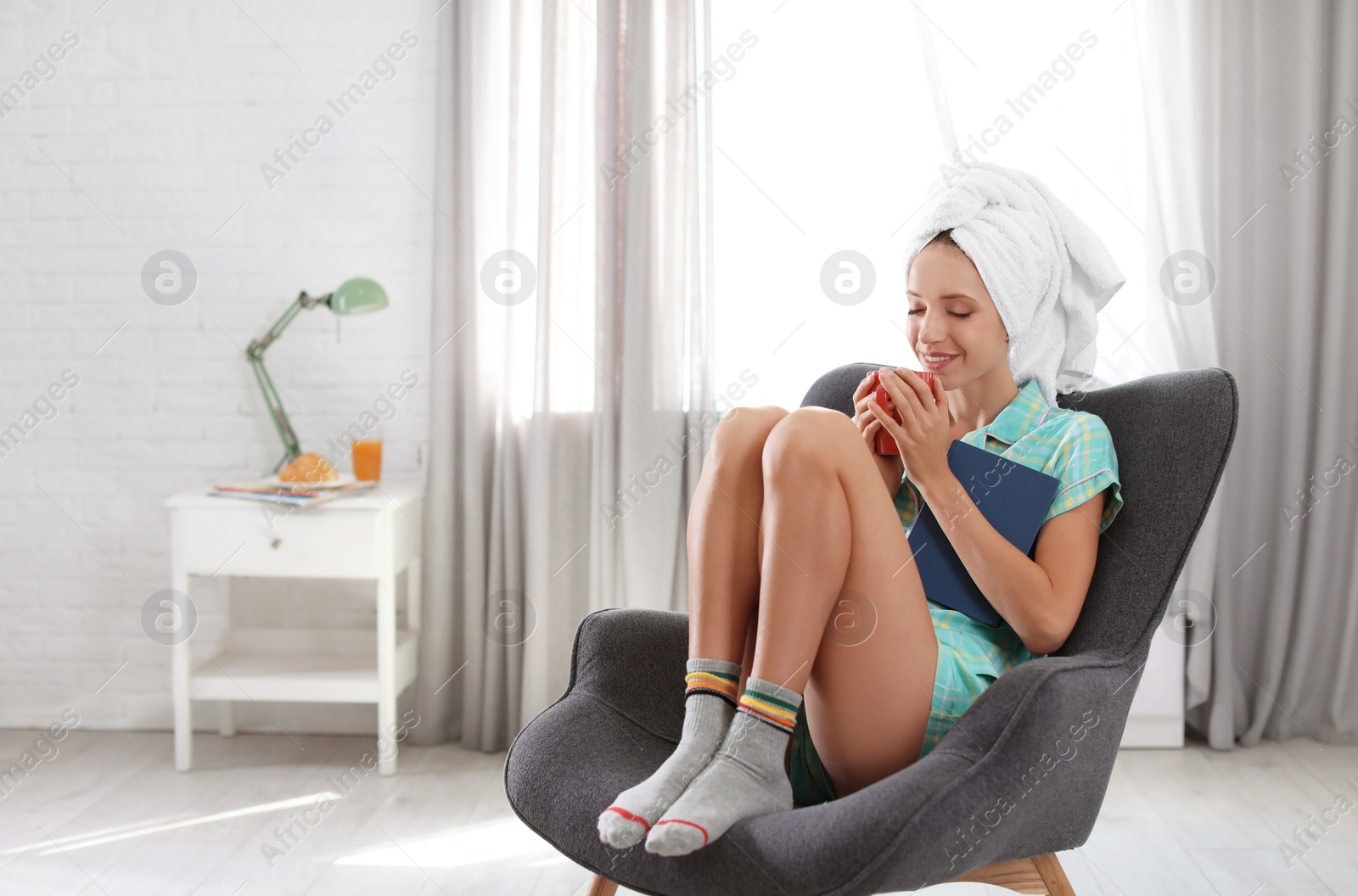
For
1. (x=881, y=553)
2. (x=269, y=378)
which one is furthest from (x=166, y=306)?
(x=881, y=553)

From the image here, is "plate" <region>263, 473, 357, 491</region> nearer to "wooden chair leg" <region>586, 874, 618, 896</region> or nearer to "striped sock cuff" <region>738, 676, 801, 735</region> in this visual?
"wooden chair leg" <region>586, 874, 618, 896</region>

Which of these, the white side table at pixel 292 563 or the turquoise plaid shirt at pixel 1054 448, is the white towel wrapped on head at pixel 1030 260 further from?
the white side table at pixel 292 563

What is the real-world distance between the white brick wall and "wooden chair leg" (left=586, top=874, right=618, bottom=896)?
1.52 m

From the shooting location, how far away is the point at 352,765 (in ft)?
7.93

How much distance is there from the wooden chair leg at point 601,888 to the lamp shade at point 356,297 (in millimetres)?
1500

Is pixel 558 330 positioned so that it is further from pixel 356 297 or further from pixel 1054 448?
pixel 1054 448

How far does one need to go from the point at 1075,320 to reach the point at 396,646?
1.70m

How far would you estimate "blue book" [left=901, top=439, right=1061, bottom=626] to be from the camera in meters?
1.30

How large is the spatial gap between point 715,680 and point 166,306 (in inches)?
80.8

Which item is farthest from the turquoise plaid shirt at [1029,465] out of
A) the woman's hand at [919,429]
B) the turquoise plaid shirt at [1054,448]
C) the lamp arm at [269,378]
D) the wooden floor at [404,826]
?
the lamp arm at [269,378]

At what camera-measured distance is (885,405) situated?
1.34 meters

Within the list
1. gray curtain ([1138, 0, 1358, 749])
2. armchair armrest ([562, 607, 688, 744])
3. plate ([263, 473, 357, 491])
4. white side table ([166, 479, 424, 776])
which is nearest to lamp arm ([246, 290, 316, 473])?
plate ([263, 473, 357, 491])

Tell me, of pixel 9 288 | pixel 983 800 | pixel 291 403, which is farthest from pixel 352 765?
pixel 983 800

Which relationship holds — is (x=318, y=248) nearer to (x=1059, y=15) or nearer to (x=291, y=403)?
(x=291, y=403)
